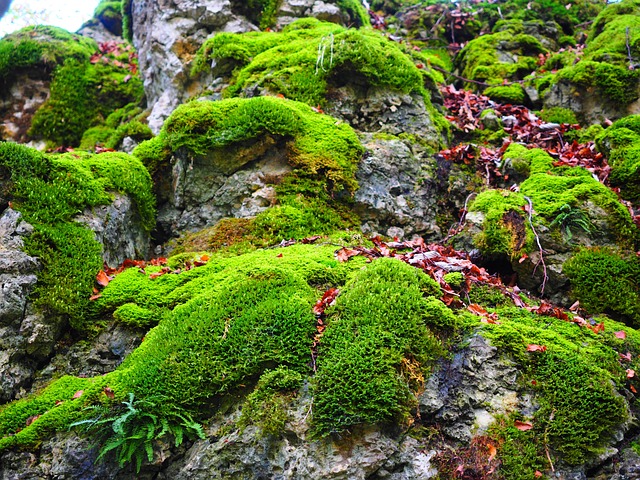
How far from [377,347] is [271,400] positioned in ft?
3.21

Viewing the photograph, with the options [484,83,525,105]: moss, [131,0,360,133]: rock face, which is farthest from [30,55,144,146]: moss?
[484,83,525,105]: moss

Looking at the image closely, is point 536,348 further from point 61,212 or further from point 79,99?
point 79,99

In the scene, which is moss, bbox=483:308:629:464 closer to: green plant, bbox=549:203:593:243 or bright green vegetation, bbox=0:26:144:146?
green plant, bbox=549:203:593:243

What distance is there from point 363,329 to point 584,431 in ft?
6.30

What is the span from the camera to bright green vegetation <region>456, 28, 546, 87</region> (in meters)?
10.6

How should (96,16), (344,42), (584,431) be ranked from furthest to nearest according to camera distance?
(96,16), (344,42), (584,431)

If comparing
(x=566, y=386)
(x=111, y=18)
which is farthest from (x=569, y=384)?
(x=111, y=18)

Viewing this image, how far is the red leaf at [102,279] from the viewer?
18.7 ft

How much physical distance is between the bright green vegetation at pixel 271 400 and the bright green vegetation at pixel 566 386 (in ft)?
5.66

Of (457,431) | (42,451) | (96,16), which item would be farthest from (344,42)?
(96,16)

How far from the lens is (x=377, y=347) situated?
14.0 ft

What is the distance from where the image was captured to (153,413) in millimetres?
4191

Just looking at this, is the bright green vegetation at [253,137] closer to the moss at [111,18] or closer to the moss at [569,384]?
the moss at [569,384]

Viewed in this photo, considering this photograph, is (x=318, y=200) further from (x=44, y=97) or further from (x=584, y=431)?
(x=44, y=97)
